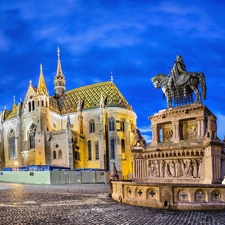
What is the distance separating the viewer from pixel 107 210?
10.9 metres

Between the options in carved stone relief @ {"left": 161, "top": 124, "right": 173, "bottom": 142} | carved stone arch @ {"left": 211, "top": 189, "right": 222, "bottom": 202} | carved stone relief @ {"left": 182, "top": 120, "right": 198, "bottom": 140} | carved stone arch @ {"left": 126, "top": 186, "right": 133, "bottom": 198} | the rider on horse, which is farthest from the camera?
the rider on horse

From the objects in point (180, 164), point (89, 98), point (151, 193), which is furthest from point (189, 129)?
point (89, 98)

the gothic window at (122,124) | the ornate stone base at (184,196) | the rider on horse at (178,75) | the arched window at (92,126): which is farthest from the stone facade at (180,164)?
the arched window at (92,126)

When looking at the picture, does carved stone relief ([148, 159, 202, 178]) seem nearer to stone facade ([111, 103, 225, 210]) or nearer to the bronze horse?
stone facade ([111, 103, 225, 210])

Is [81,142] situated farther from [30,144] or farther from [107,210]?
[107,210]

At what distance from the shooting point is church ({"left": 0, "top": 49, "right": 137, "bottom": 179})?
53.8 m

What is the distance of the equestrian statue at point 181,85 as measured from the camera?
772 inches

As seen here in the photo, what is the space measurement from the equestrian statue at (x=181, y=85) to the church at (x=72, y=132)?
3400 centimetres

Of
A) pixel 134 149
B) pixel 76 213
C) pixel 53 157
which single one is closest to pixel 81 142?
pixel 53 157

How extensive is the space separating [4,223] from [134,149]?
11.9 m

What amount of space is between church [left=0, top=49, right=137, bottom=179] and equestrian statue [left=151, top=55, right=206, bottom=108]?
34.0 m

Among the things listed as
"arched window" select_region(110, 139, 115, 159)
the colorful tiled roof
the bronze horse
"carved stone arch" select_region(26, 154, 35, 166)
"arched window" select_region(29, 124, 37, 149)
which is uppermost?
the colorful tiled roof

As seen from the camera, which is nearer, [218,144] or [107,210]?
[107,210]

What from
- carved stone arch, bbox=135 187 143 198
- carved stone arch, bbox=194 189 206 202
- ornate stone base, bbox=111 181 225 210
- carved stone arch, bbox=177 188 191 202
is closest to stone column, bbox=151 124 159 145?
carved stone arch, bbox=135 187 143 198
